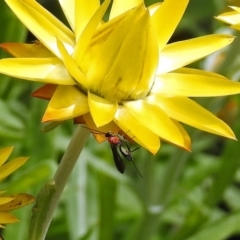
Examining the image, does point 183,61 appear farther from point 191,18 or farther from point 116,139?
point 191,18

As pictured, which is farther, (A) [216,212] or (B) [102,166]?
(A) [216,212]

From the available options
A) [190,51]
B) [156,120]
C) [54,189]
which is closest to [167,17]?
[190,51]

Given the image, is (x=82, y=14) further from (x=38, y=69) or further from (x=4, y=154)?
(x=4, y=154)

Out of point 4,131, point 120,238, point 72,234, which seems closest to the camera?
point 4,131

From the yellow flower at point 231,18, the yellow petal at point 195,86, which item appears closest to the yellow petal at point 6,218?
the yellow petal at point 195,86

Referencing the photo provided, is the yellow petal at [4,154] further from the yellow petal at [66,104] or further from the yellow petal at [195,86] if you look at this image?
the yellow petal at [195,86]

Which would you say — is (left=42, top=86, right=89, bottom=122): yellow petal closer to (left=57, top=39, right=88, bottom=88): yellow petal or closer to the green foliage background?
(left=57, top=39, right=88, bottom=88): yellow petal

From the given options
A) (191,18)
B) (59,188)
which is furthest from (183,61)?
(191,18)
